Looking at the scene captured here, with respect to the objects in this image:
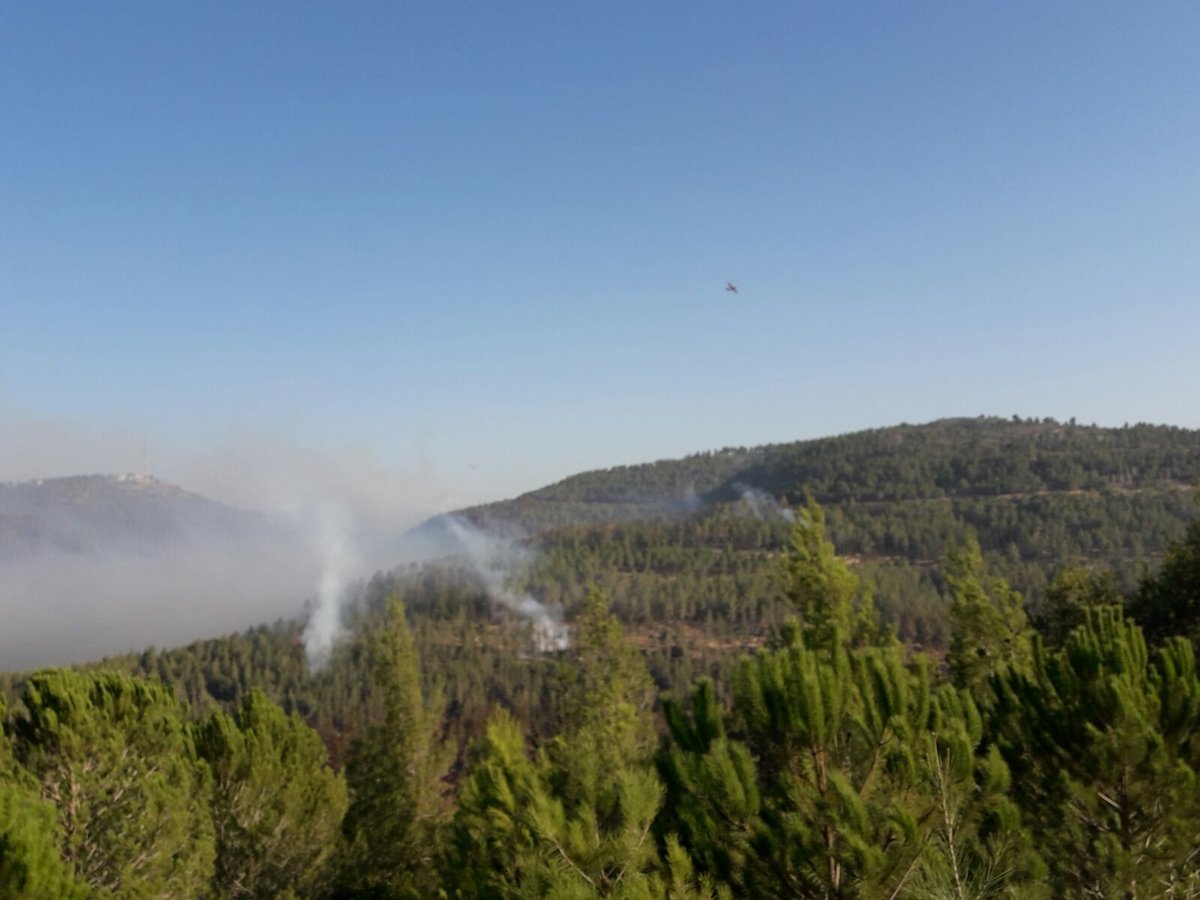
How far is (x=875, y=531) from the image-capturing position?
192 meters

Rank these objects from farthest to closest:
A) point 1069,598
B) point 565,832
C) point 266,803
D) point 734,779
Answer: point 1069,598, point 266,803, point 734,779, point 565,832

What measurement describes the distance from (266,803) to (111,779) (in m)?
9.70

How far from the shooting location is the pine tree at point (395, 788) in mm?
30312

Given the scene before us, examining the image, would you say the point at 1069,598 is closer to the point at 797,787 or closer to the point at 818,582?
the point at 818,582

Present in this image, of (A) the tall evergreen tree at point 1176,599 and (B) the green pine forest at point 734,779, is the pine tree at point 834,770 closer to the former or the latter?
(B) the green pine forest at point 734,779

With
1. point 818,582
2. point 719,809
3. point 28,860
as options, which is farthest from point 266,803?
point 719,809

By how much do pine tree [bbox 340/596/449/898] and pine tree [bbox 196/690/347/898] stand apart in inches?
121

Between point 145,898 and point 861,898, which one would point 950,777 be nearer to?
point 861,898

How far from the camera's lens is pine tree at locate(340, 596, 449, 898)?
99.5ft

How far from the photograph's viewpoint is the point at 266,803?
24.9 m

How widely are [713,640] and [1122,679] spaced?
430 ft

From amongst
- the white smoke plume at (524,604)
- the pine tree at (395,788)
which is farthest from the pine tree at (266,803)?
the white smoke plume at (524,604)

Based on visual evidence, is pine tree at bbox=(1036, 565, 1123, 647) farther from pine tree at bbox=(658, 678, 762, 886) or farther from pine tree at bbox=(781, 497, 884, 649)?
pine tree at bbox=(658, 678, 762, 886)

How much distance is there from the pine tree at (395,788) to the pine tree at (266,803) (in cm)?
307
